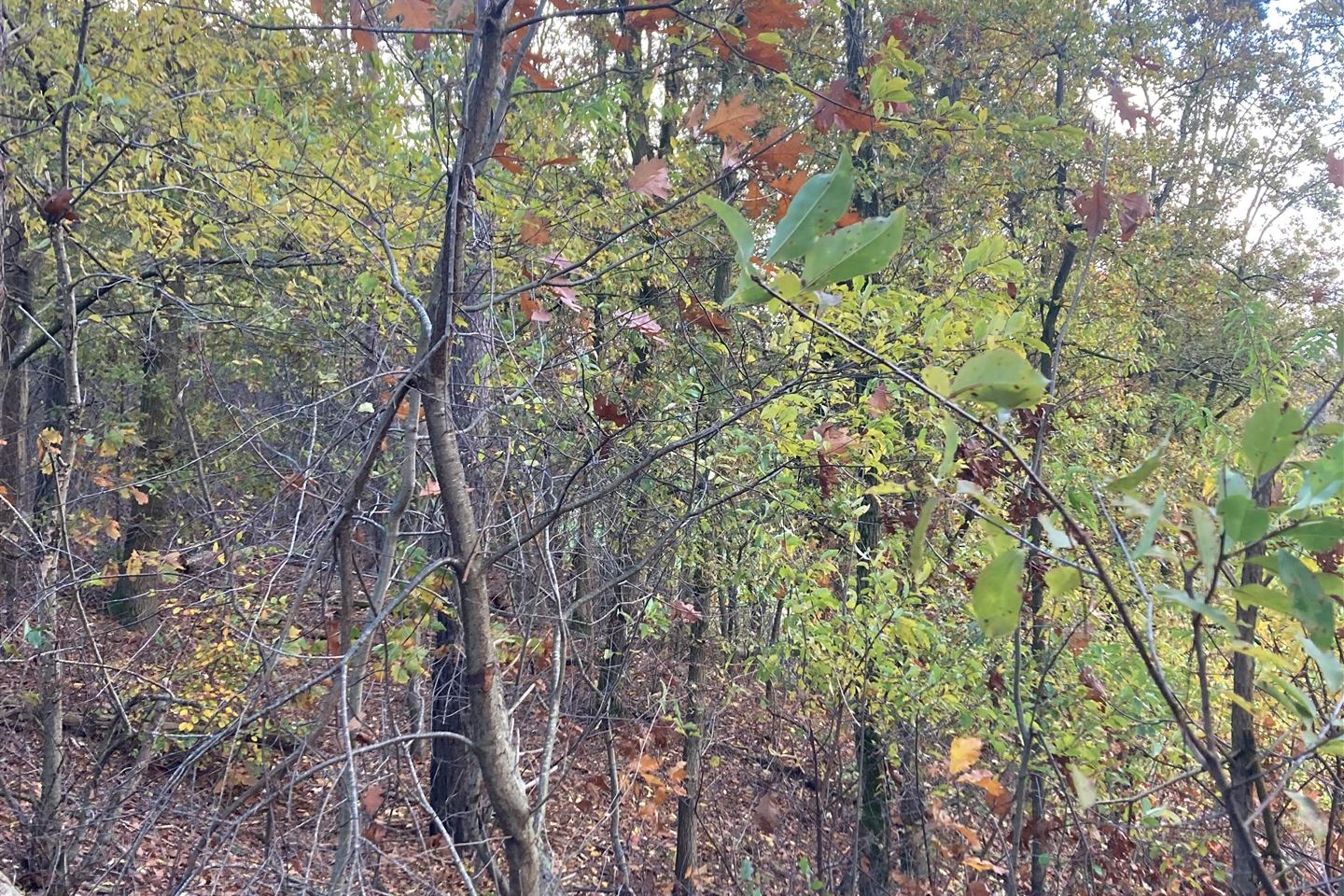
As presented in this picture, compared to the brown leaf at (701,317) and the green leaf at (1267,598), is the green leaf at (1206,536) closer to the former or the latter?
the green leaf at (1267,598)

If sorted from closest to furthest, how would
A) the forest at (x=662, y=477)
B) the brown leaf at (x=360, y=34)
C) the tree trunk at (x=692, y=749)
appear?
1. the forest at (x=662, y=477)
2. the brown leaf at (x=360, y=34)
3. the tree trunk at (x=692, y=749)

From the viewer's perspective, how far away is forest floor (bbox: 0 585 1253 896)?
279 cm

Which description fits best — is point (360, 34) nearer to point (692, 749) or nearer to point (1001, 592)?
point (1001, 592)

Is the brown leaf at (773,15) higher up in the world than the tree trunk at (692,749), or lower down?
higher up

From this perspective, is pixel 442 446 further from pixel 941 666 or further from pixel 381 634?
pixel 941 666

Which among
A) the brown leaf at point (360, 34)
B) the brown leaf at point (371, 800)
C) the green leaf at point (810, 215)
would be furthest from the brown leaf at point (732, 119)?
the brown leaf at point (371, 800)

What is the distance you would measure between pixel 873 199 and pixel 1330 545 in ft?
18.4

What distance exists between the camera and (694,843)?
499cm

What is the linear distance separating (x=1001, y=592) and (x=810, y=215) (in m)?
0.37

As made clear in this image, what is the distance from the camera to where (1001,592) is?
66cm

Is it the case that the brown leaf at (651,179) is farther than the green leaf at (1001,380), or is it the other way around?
the brown leaf at (651,179)

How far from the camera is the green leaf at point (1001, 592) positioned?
0.66 m

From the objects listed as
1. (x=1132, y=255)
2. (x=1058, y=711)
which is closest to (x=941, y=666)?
(x=1058, y=711)

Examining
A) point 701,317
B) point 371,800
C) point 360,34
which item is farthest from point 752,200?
point 371,800
